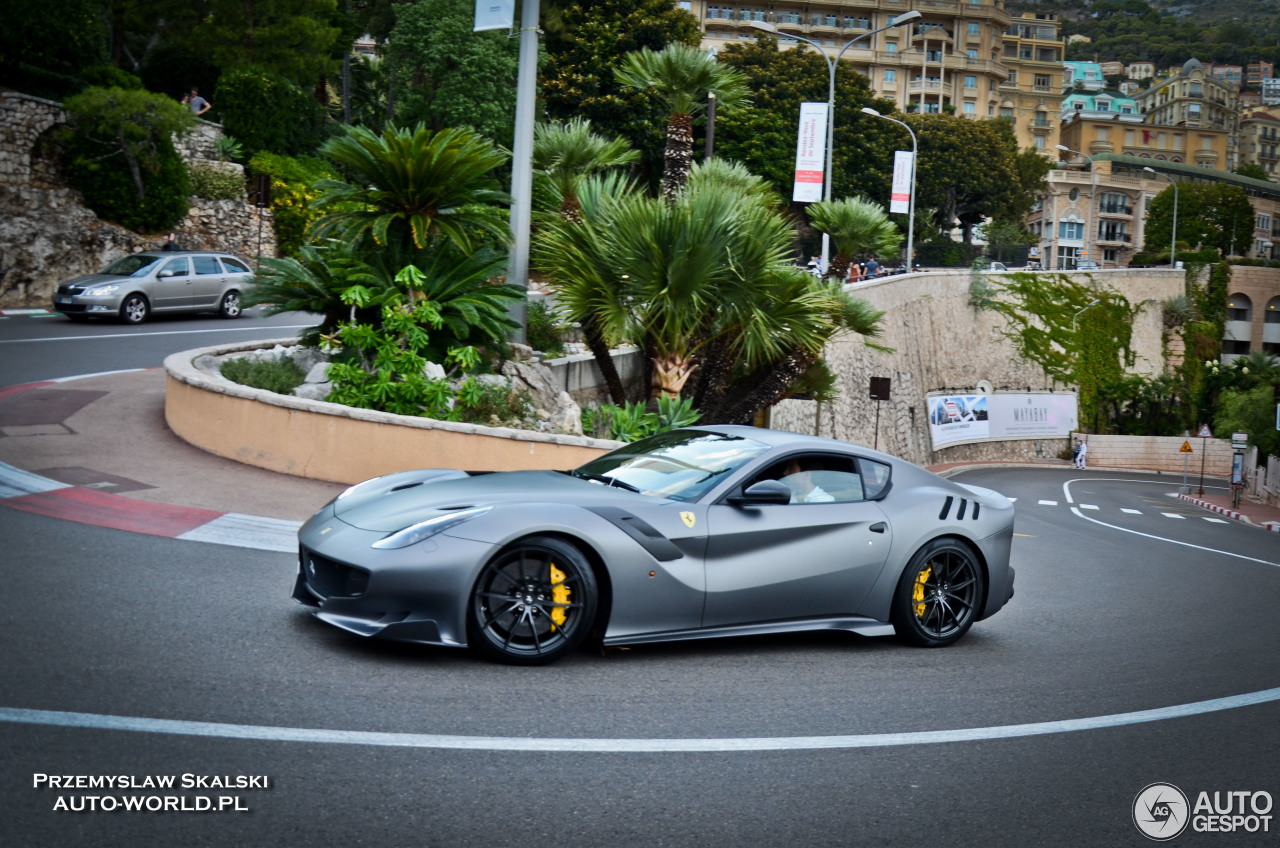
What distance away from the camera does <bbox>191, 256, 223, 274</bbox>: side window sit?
91.6 ft

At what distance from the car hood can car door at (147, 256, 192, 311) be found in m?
21.7

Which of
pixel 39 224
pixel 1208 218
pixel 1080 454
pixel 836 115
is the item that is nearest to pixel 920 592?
pixel 39 224

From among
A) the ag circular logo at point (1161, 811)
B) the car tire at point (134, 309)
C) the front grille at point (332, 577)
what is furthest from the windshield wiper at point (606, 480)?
the car tire at point (134, 309)

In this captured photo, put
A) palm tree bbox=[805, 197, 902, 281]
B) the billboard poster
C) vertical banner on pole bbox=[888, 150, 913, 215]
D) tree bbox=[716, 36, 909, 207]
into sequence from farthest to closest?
1. tree bbox=[716, 36, 909, 207]
2. the billboard poster
3. vertical banner on pole bbox=[888, 150, 913, 215]
4. palm tree bbox=[805, 197, 902, 281]

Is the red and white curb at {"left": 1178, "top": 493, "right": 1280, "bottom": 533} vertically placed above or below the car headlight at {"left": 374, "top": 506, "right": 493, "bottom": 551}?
below

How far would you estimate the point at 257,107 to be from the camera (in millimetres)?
39125

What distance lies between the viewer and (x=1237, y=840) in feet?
15.3

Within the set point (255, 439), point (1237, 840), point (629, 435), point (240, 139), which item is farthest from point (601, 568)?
point (240, 139)

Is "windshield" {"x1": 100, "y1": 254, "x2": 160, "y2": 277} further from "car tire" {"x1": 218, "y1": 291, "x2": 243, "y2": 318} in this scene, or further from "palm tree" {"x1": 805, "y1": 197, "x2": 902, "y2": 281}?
"palm tree" {"x1": 805, "y1": 197, "x2": 902, "y2": 281}

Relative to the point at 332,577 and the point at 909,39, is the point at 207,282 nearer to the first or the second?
the point at 332,577

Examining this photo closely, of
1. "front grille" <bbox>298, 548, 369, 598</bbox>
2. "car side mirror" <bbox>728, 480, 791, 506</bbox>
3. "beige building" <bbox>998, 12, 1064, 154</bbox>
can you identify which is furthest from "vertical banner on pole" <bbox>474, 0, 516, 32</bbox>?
"beige building" <bbox>998, 12, 1064, 154</bbox>

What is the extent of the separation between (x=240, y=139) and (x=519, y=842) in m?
39.2

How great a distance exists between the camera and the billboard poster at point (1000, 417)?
55469 millimetres

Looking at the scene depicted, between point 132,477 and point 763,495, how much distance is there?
683 cm
